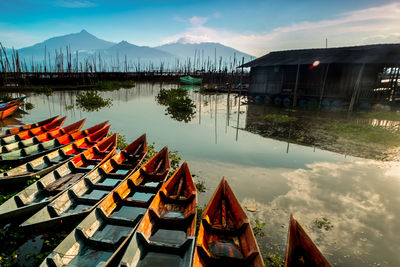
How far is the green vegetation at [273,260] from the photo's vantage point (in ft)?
12.5

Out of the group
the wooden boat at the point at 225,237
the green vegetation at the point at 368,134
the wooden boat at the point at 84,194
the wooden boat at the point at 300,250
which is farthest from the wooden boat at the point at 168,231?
the green vegetation at the point at 368,134

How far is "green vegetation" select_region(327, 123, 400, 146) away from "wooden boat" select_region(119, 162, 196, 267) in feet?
33.4

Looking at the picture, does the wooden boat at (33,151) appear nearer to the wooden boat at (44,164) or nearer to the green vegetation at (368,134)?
the wooden boat at (44,164)

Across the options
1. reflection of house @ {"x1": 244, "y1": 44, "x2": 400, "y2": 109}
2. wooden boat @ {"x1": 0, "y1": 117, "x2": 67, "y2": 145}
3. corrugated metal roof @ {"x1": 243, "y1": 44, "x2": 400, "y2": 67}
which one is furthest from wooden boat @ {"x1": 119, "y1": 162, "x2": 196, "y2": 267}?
corrugated metal roof @ {"x1": 243, "y1": 44, "x2": 400, "y2": 67}

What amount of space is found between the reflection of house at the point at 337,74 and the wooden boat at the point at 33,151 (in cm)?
1760

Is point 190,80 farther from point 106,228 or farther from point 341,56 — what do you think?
point 106,228

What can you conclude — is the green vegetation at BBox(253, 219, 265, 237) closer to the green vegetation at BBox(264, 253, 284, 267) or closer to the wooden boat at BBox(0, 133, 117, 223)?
the green vegetation at BBox(264, 253, 284, 267)

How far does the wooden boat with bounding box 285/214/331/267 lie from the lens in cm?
302

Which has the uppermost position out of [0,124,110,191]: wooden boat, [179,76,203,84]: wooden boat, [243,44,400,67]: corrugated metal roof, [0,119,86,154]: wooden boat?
[243,44,400,67]: corrugated metal roof

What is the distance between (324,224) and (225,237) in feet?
8.37

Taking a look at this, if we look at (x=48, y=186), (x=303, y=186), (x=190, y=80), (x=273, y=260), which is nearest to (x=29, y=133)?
(x=48, y=186)

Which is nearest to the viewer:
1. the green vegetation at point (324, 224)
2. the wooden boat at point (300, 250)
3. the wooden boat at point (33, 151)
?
the wooden boat at point (300, 250)

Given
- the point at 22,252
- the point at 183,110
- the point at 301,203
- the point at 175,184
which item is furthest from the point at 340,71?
the point at 22,252

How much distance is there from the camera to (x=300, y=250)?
327 cm
